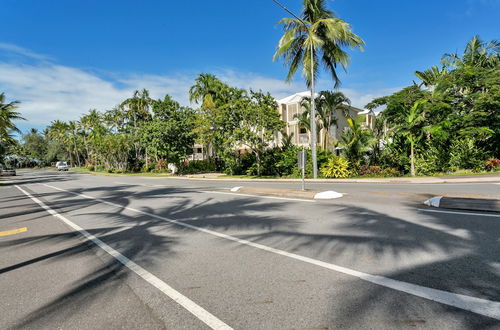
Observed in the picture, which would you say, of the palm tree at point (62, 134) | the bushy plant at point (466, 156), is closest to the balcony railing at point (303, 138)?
the bushy plant at point (466, 156)

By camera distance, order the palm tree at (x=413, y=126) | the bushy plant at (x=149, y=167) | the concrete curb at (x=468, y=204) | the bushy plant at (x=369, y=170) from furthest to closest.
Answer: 1. the bushy plant at (x=149, y=167)
2. the bushy plant at (x=369, y=170)
3. the palm tree at (x=413, y=126)
4. the concrete curb at (x=468, y=204)

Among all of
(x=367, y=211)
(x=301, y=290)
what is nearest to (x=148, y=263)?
(x=301, y=290)

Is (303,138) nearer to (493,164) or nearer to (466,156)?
(466,156)

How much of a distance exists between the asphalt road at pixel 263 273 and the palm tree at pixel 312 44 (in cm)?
1386

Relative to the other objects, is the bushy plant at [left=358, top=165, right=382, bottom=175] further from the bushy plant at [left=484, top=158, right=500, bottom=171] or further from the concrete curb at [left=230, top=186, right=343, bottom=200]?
the concrete curb at [left=230, top=186, right=343, bottom=200]

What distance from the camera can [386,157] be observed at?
19062 mm

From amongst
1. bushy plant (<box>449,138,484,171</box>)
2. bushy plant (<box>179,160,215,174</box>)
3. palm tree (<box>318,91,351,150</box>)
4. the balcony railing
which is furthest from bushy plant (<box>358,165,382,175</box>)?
bushy plant (<box>179,160,215,174</box>)

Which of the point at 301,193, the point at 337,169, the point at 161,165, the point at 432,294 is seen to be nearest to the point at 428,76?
the point at 337,169

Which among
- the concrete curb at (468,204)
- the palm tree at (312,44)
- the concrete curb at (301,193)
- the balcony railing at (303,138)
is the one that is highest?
the palm tree at (312,44)

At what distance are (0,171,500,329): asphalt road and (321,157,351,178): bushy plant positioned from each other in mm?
12316

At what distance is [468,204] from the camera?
6840 mm

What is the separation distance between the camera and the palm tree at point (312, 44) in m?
19.2

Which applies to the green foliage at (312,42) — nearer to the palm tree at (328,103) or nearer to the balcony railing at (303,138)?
the palm tree at (328,103)

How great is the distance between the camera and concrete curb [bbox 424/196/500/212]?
656 centimetres
